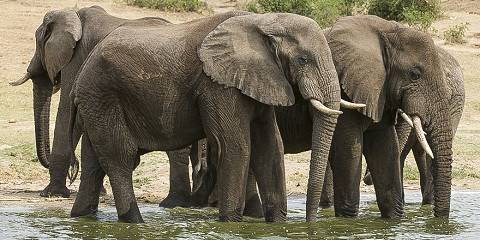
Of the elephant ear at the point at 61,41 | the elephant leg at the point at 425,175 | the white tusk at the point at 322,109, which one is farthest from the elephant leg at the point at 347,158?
the elephant ear at the point at 61,41

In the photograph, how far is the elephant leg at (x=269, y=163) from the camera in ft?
31.5

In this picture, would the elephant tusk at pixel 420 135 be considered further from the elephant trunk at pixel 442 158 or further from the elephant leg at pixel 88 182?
the elephant leg at pixel 88 182

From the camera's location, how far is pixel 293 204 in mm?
11719

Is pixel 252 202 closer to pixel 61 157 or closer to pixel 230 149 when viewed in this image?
pixel 230 149

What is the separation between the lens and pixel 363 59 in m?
10.1

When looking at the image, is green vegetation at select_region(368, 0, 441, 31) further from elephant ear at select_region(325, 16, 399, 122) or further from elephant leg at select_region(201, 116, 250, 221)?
elephant leg at select_region(201, 116, 250, 221)

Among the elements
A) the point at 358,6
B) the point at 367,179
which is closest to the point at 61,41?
the point at 367,179

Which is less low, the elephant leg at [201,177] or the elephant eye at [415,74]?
the elephant eye at [415,74]

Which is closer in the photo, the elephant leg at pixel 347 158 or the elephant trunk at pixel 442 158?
the elephant trunk at pixel 442 158

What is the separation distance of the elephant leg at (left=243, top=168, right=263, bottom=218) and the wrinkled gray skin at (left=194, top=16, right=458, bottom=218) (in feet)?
1.72

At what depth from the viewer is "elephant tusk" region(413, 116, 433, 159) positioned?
31.9ft

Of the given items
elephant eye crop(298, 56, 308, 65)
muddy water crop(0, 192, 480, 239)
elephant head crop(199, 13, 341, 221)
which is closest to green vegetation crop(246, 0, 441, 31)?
muddy water crop(0, 192, 480, 239)

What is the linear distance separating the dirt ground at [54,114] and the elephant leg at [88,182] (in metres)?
1.48

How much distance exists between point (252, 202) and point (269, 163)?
0.89 m
